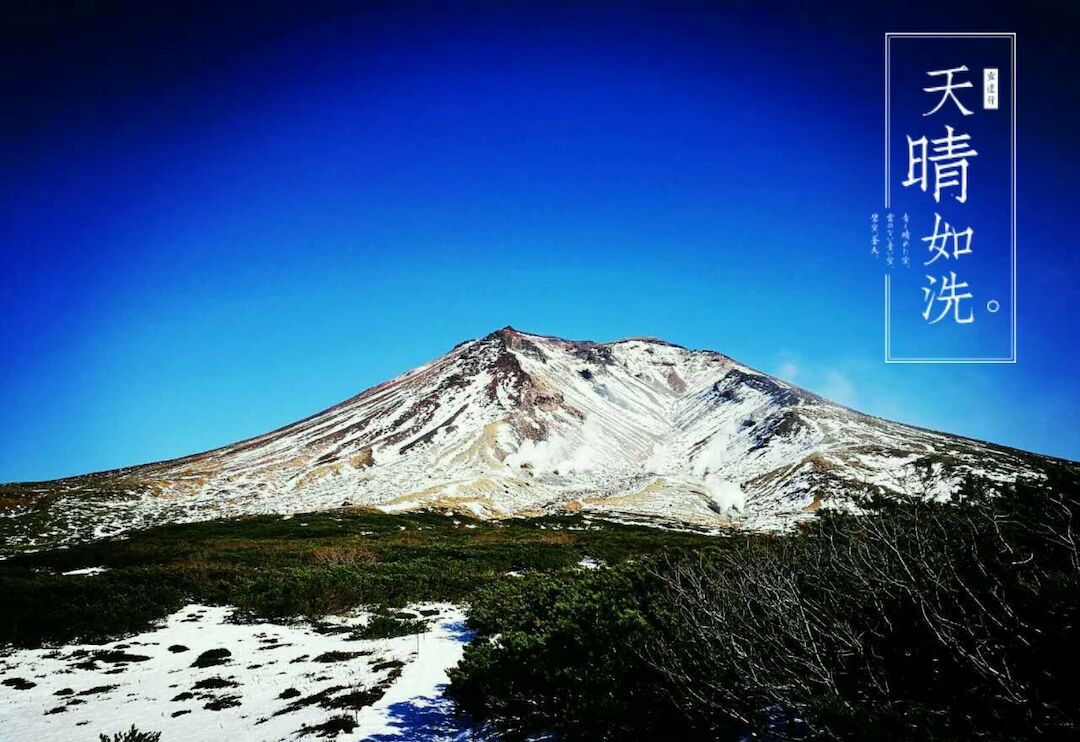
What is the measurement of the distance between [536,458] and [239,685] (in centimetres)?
10586

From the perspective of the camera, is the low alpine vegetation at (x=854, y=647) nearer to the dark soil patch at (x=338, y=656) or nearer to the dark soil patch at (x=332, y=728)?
the dark soil patch at (x=332, y=728)

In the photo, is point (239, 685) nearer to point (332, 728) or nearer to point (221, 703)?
point (221, 703)

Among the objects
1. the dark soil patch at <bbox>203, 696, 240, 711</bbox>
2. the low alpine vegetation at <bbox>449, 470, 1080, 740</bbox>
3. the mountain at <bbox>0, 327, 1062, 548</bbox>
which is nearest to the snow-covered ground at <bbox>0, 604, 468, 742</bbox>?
the dark soil patch at <bbox>203, 696, 240, 711</bbox>

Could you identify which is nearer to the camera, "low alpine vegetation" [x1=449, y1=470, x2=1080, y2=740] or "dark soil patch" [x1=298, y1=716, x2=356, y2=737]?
"low alpine vegetation" [x1=449, y1=470, x2=1080, y2=740]

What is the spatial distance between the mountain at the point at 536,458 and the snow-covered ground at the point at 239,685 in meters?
46.9

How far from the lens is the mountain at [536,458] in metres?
79.2

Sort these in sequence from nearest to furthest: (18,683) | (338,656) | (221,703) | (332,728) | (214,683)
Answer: (332,728) < (221,703) < (214,683) < (18,683) < (338,656)

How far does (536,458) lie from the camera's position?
11994 cm

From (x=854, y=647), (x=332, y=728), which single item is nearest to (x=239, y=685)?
(x=332, y=728)

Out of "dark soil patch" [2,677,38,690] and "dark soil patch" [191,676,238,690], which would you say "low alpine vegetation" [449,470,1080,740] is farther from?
"dark soil patch" [2,677,38,690]

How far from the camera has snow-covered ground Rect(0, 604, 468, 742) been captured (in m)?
11.8

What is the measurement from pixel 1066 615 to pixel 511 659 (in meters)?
8.24

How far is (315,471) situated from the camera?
342ft

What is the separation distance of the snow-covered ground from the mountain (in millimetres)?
46891
